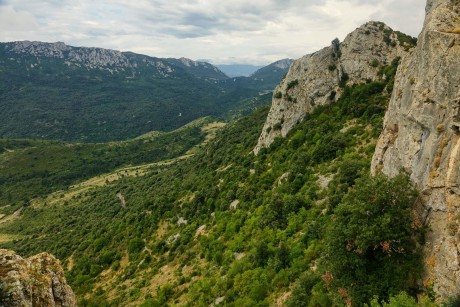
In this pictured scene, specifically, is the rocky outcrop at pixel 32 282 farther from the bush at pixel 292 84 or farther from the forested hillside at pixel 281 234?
the bush at pixel 292 84

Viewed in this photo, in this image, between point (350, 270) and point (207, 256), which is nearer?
point (350, 270)

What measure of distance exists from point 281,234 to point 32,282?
19.1 metres

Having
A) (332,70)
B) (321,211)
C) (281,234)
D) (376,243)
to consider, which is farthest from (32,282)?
(332,70)

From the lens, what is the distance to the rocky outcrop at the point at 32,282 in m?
13.2

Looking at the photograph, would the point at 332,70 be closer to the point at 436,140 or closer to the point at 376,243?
the point at 436,140

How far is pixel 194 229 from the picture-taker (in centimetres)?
4328

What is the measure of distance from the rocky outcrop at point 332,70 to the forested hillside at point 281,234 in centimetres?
222

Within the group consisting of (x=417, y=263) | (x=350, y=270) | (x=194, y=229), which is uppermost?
(x=417, y=263)

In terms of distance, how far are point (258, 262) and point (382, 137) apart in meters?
13.7

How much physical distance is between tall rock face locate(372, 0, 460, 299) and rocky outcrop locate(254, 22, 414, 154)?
28093 millimetres

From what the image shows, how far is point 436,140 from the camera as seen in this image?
16.4 m

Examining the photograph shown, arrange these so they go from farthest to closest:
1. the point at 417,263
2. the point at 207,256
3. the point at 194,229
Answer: the point at 194,229 → the point at 207,256 → the point at 417,263

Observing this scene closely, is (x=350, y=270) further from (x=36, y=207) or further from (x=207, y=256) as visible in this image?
(x=36, y=207)

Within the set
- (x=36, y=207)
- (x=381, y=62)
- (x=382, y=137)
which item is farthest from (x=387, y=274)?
(x=36, y=207)
